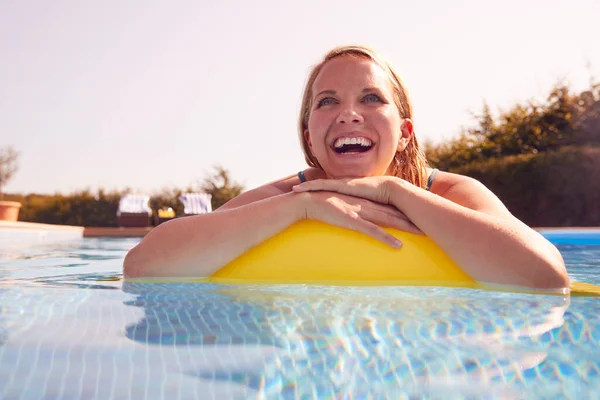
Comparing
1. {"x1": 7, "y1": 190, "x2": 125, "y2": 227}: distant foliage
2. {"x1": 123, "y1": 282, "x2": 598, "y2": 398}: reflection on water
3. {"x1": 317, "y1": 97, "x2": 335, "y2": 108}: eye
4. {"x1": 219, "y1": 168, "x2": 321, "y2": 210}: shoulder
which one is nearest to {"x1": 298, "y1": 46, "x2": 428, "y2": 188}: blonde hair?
{"x1": 219, "y1": 168, "x2": 321, "y2": 210}: shoulder

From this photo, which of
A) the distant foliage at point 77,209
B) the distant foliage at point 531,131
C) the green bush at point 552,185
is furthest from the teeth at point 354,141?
the distant foliage at point 77,209

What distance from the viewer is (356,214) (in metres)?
2.53

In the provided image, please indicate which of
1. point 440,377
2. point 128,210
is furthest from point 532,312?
point 128,210

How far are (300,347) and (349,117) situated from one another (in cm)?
161

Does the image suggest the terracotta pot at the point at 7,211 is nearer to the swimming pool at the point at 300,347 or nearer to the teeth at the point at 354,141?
the teeth at the point at 354,141

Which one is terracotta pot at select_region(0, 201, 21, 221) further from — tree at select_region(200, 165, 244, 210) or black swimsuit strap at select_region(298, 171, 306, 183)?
black swimsuit strap at select_region(298, 171, 306, 183)

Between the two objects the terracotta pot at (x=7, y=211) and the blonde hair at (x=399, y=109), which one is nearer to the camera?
the blonde hair at (x=399, y=109)

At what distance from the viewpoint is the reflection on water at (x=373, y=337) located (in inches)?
43.9

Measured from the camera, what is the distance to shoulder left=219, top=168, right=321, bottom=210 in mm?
3200

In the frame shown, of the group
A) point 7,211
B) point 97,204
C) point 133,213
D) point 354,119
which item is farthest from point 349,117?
point 97,204

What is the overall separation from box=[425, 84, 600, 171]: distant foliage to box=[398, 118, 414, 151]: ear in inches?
455

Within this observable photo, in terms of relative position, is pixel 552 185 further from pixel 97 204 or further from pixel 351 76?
pixel 97 204

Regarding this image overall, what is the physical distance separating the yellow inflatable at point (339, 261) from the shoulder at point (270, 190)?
572mm

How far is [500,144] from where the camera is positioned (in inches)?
605
